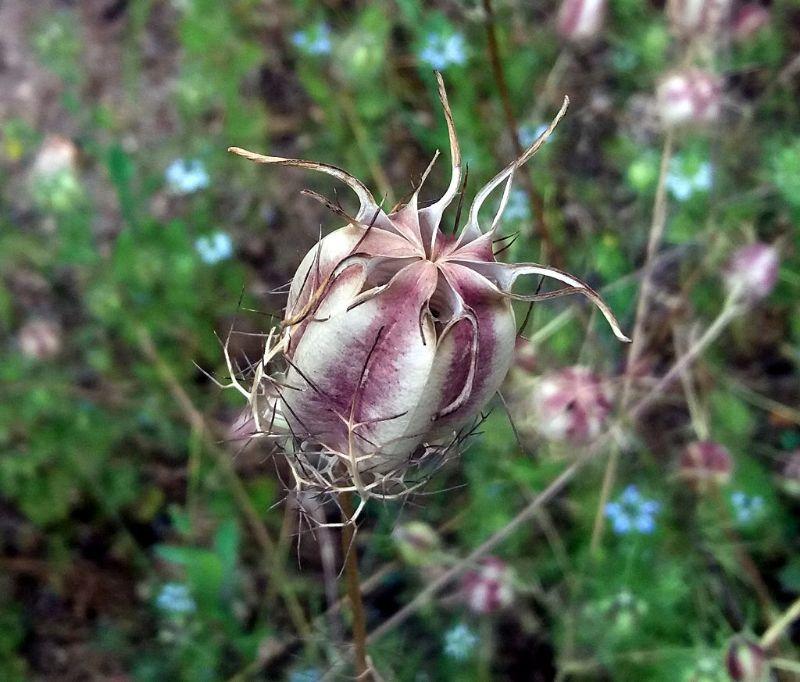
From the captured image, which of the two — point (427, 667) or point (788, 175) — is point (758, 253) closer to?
point (788, 175)

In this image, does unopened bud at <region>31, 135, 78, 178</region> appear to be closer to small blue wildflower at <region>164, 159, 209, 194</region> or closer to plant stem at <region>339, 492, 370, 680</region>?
small blue wildflower at <region>164, 159, 209, 194</region>

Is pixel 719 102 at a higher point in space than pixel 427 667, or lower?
higher

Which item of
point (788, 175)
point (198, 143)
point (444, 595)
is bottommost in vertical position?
point (444, 595)

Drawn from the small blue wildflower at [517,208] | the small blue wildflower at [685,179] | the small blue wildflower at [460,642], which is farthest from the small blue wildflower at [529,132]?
the small blue wildflower at [460,642]

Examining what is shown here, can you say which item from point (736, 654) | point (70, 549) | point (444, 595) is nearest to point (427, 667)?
point (444, 595)

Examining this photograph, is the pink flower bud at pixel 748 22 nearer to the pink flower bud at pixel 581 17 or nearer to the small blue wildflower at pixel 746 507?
the pink flower bud at pixel 581 17

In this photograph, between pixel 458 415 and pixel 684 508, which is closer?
pixel 458 415
